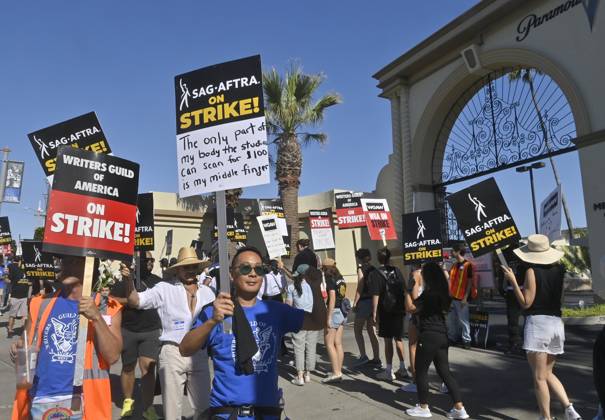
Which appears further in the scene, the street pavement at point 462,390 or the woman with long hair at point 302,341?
the woman with long hair at point 302,341

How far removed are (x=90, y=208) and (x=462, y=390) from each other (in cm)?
524

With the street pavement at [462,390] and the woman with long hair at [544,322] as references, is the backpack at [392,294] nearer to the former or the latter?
the street pavement at [462,390]

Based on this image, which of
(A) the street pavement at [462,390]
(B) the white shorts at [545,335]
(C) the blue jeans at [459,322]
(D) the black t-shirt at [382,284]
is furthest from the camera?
(C) the blue jeans at [459,322]

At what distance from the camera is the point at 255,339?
9.55 feet

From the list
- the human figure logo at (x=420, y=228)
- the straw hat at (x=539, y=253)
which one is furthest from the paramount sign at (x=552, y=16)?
the straw hat at (x=539, y=253)

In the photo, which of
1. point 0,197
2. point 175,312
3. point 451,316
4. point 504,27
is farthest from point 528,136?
point 0,197

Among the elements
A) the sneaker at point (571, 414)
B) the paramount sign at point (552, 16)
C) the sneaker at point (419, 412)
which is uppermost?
the paramount sign at point (552, 16)

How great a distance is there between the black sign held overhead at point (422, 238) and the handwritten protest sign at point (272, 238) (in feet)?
9.47

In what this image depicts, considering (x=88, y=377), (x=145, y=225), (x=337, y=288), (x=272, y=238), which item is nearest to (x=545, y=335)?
(x=337, y=288)

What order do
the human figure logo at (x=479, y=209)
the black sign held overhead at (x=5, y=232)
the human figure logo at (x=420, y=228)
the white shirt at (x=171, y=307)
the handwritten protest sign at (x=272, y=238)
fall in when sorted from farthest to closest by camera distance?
the black sign held overhead at (x=5, y=232)
the handwritten protest sign at (x=272, y=238)
the human figure logo at (x=420, y=228)
the human figure logo at (x=479, y=209)
the white shirt at (x=171, y=307)

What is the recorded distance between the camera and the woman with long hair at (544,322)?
4.78 meters

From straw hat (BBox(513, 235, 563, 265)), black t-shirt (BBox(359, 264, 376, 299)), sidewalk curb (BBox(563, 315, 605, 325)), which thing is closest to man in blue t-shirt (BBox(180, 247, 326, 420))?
straw hat (BBox(513, 235, 563, 265))

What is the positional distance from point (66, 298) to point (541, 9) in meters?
12.0

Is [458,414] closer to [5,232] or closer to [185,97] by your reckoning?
[185,97]
